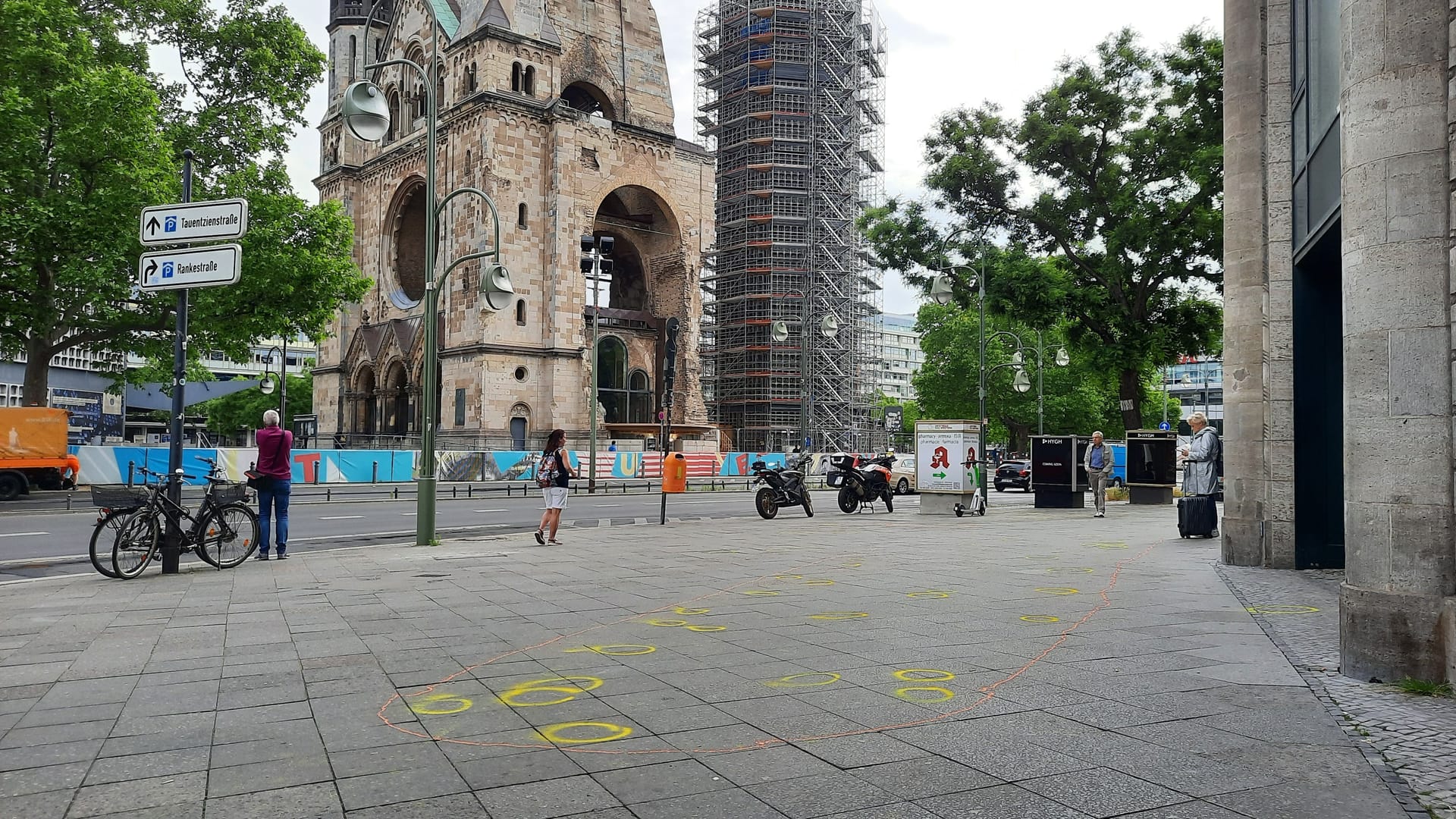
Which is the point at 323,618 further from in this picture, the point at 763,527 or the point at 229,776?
the point at 763,527

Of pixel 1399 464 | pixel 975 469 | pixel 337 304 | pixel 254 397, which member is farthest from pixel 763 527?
pixel 254 397

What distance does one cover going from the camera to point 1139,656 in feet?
21.0

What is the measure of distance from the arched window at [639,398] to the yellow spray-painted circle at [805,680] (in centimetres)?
4876

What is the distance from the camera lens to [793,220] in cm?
6481

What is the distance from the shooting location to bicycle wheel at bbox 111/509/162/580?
401 inches

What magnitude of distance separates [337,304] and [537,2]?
26.2 m

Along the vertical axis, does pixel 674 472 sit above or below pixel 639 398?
below

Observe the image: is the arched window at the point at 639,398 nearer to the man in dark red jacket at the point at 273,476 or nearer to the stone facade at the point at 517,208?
the stone facade at the point at 517,208

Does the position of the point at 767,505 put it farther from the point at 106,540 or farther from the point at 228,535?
the point at 106,540

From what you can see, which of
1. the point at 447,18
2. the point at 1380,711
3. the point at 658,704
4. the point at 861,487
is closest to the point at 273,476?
the point at 658,704

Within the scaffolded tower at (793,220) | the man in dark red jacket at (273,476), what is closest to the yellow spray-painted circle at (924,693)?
the man in dark red jacket at (273,476)

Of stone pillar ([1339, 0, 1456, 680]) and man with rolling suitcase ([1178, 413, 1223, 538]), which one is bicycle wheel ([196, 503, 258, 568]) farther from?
man with rolling suitcase ([1178, 413, 1223, 538])

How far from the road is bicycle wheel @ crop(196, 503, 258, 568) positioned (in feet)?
5.49

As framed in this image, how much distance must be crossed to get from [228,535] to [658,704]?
8101mm
